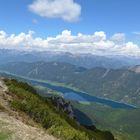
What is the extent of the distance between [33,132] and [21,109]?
37.3 ft

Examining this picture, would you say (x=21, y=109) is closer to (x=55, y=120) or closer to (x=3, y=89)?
(x=55, y=120)

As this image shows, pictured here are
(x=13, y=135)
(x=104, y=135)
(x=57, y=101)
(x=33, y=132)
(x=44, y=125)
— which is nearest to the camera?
(x=13, y=135)

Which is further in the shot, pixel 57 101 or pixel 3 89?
pixel 57 101

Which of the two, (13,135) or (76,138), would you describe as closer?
(13,135)

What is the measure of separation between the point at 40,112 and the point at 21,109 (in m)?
3.27

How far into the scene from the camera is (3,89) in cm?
4806

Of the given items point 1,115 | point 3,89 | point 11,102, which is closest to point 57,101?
point 3,89

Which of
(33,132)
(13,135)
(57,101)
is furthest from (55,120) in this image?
(57,101)

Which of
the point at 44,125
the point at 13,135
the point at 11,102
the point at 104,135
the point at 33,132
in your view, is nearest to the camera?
the point at 13,135

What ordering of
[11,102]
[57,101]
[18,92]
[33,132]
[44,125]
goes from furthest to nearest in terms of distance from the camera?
[57,101] → [18,92] → [11,102] → [44,125] → [33,132]

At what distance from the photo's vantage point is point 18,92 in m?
47.4

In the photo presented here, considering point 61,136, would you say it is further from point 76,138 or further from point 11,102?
point 11,102

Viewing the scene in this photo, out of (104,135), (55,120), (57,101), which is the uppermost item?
(55,120)

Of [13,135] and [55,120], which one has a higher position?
[13,135]
